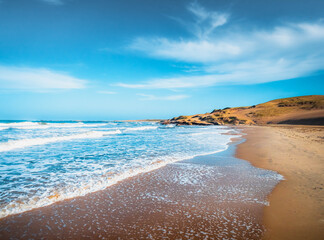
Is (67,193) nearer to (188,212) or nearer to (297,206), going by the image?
(188,212)

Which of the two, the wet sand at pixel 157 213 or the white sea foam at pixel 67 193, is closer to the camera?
the wet sand at pixel 157 213

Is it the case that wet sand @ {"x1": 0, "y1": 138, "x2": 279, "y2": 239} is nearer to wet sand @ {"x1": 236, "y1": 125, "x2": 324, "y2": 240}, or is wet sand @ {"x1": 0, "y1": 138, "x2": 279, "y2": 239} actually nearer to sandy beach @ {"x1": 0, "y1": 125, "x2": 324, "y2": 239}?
sandy beach @ {"x1": 0, "y1": 125, "x2": 324, "y2": 239}

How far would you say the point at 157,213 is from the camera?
3.52 metres

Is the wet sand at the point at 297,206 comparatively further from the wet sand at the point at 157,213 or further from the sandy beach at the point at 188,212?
the wet sand at the point at 157,213

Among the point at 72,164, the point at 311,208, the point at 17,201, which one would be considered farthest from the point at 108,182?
the point at 311,208

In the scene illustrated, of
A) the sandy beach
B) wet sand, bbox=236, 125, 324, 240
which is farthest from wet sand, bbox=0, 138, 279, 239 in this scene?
wet sand, bbox=236, 125, 324, 240

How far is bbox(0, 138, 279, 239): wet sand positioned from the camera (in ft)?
9.53

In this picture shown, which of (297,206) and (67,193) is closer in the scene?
(297,206)

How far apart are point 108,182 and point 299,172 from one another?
20.5 ft

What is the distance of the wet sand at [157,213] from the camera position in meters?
2.90

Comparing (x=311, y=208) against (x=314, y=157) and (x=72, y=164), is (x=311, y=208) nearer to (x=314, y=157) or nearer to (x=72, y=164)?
(x=314, y=157)

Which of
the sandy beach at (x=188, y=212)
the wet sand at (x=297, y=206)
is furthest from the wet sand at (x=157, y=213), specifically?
the wet sand at (x=297, y=206)

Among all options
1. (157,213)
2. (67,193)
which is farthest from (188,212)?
(67,193)

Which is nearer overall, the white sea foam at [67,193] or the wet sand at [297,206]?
the wet sand at [297,206]
